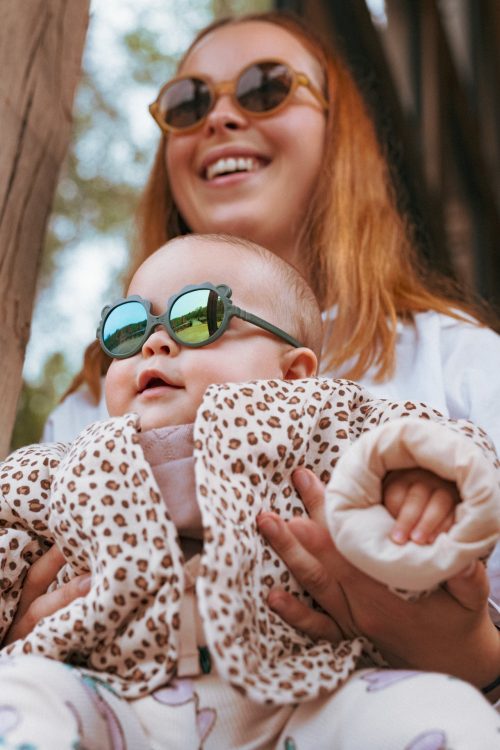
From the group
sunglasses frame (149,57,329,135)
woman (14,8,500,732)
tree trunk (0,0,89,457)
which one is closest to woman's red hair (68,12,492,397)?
woman (14,8,500,732)

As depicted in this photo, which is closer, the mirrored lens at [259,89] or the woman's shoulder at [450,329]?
the woman's shoulder at [450,329]

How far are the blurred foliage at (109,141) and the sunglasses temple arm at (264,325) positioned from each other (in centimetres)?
179

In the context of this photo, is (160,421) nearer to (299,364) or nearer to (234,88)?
(299,364)

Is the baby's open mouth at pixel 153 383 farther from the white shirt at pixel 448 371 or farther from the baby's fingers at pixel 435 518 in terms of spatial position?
the white shirt at pixel 448 371

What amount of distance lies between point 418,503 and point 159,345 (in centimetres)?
48

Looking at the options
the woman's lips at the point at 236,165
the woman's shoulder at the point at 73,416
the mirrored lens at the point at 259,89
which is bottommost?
the woman's shoulder at the point at 73,416

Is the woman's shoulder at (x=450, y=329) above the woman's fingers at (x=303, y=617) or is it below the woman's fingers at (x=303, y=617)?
above

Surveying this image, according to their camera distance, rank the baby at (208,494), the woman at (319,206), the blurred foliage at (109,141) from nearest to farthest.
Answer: the baby at (208,494)
the woman at (319,206)
the blurred foliage at (109,141)

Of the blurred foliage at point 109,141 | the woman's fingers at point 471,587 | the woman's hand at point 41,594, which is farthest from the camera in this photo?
the blurred foliage at point 109,141

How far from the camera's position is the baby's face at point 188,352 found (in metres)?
1.37

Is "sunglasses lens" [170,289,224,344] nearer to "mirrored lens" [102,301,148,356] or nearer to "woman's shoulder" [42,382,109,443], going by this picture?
"mirrored lens" [102,301,148,356]

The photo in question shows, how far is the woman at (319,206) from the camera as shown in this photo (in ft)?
6.63

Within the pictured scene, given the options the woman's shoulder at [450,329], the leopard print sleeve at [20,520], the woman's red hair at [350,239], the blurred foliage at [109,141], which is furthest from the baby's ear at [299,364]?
the blurred foliage at [109,141]

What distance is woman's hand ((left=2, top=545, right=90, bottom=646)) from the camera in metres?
1.31
